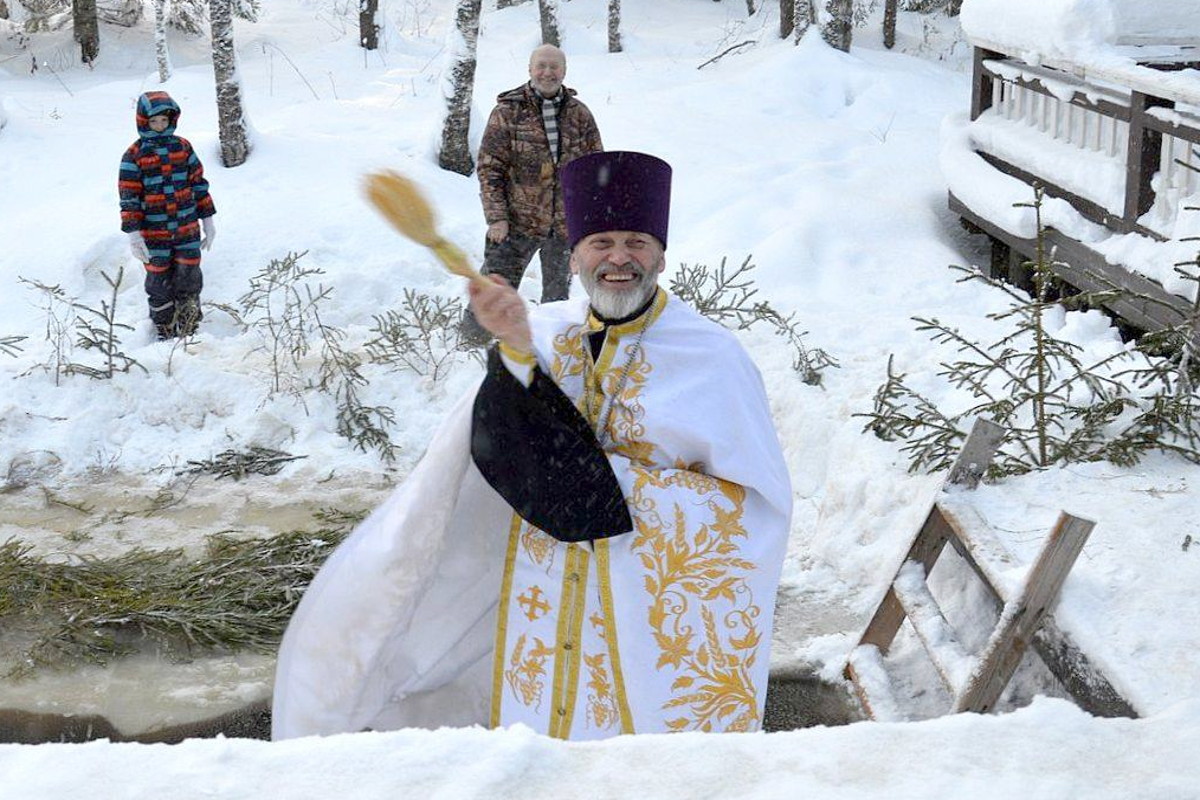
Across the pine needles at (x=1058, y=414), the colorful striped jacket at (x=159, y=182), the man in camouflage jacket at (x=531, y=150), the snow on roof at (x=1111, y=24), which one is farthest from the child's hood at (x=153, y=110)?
the snow on roof at (x=1111, y=24)

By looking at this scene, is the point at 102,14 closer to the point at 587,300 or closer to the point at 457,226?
the point at 457,226

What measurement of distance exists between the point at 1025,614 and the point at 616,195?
1.74 meters

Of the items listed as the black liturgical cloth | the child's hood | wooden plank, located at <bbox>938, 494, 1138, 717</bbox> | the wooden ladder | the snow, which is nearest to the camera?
the snow

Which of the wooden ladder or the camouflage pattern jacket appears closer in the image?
the wooden ladder

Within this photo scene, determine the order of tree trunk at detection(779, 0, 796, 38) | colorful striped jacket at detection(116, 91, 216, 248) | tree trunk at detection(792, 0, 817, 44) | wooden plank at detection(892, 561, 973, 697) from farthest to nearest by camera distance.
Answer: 1. tree trunk at detection(779, 0, 796, 38)
2. tree trunk at detection(792, 0, 817, 44)
3. colorful striped jacket at detection(116, 91, 216, 248)
4. wooden plank at detection(892, 561, 973, 697)

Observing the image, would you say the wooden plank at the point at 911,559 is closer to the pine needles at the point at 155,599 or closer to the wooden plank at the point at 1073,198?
the pine needles at the point at 155,599

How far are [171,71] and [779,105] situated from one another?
896cm

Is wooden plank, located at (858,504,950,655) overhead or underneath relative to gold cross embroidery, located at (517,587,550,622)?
underneath

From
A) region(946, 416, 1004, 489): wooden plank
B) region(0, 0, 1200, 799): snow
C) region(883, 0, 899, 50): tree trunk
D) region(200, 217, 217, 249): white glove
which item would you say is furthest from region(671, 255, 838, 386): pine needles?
region(883, 0, 899, 50): tree trunk

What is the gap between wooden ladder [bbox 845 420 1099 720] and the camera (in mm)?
3867

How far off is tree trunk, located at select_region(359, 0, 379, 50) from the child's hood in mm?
11730

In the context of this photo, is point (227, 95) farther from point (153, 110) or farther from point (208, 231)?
point (153, 110)

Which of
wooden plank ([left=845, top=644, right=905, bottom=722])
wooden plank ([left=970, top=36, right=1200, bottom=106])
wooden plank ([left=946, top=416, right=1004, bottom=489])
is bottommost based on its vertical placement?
wooden plank ([left=845, top=644, right=905, bottom=722])

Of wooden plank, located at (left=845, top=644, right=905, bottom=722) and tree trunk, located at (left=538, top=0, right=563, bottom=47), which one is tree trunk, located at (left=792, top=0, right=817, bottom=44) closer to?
tree trunk, located at (left=538, top=0, right=563, bottom=47)
